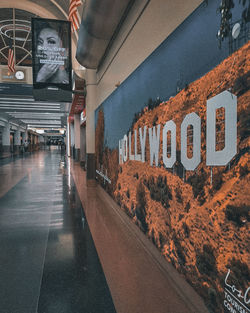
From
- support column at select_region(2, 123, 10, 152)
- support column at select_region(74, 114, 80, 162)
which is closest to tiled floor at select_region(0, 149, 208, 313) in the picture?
support column at select_region(74, 114, 80, 162)

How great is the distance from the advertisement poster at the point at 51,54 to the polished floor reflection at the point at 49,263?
3344 millimetres

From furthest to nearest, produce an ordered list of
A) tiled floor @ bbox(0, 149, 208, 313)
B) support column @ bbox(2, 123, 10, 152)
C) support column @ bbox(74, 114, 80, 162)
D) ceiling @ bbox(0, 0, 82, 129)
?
support column @ bbox(2, 123, 10, 152) → support column @ bbox(74, 114, 80, 162) → ceiling @ bbox(0, 0, 82, 129) → tiled floor @ bbox(0, 149, 208, 313)

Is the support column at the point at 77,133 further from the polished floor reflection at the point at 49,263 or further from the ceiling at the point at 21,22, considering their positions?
the polished floor reflection at the point at 49,263

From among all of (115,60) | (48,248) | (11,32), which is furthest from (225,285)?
(11,32)

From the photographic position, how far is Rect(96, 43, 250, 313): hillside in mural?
118 centimetres

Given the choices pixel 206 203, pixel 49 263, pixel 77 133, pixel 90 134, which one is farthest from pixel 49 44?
pixel 77 133

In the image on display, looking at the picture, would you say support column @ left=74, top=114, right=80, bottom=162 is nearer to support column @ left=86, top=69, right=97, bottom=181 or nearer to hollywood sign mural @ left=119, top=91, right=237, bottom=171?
support column @ left=86, top=69, right=97, bottom=181

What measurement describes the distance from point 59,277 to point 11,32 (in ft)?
58.7

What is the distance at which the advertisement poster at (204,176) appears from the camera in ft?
3.91

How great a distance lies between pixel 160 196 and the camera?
2.22 m

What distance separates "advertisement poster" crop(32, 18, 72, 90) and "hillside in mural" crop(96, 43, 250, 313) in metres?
4.22

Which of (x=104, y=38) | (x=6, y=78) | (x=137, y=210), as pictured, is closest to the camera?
(x=137, y=210)

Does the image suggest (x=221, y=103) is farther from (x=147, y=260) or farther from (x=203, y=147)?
(x=147, y=260)

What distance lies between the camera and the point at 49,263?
225cm
